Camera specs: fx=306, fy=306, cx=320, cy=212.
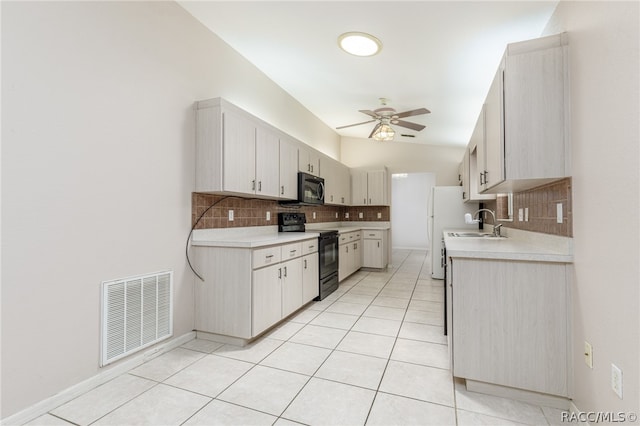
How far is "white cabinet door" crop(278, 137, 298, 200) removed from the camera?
3.81 m

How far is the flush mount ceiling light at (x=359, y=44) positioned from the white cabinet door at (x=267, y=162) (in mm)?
1201

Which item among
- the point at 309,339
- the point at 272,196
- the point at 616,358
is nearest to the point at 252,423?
the point at 309,339

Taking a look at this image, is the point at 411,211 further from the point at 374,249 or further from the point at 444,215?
the point at 444,215

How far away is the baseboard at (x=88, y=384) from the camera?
5.54 feet

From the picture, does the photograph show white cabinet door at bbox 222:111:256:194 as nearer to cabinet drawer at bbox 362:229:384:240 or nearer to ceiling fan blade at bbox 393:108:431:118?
ceiling fan blade at bbox 393:108:431:118

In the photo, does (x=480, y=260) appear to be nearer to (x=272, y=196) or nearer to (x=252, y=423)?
(x=252, y=423)

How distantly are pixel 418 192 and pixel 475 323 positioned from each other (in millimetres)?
8496

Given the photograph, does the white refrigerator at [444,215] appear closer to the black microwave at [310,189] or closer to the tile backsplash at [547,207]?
the black microwave at [310,189]

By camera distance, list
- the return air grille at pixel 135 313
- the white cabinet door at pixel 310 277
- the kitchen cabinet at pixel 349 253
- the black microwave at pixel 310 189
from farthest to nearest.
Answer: the kitchen cabinet at pixel 349 253
the black microwave at pixel 310 189
the white cabinet door at pixel 310 277
the return air grille at pixel 135 313

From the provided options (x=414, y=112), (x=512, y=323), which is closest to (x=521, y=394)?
(x=512, y=323)

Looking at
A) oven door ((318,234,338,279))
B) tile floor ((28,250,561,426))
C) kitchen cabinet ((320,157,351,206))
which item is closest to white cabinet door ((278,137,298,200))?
oven door ((318,234,338,279))

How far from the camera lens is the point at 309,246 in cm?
380

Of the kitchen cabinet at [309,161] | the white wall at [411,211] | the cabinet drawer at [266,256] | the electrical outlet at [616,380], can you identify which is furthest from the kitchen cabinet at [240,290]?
the white wall at [411,211]

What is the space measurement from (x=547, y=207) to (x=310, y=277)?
2.52 metres
